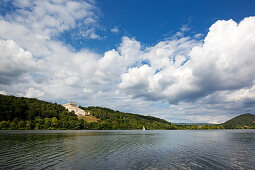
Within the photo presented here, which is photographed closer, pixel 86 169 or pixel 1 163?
pixel 86 169

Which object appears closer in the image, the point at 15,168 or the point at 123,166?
the point at 15,168

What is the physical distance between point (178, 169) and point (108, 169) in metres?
11.5

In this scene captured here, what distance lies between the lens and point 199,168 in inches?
1133

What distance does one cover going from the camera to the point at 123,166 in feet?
94.2

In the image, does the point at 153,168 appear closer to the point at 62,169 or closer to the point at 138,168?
the point at 138,168

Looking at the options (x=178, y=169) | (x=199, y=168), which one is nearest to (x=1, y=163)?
(x=178, y=169)

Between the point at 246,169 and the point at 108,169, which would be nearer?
the point at 108,169

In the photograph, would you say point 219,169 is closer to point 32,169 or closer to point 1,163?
point 32,169

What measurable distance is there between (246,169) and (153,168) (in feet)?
52.6

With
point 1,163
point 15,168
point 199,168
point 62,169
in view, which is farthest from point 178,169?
point 1,163

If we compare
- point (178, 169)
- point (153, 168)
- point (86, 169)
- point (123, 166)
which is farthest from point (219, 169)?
point (86, 169)

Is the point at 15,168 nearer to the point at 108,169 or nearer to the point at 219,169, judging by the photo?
the point at 108,169

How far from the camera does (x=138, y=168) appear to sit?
27.6 metres

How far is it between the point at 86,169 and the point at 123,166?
6.27 meters
